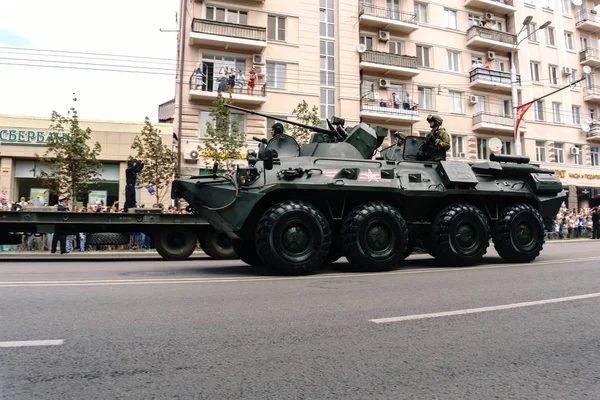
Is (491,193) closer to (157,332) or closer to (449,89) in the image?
(157,332)

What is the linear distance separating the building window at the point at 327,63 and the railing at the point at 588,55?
21.3 metres

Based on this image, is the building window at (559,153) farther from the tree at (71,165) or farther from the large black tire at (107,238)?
the large black tire at (107,238)

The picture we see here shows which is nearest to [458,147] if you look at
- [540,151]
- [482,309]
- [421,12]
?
[540,151]

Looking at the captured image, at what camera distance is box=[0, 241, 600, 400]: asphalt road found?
8.75 feet

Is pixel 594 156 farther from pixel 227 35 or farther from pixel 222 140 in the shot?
pixel 222 140

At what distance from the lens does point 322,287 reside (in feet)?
20.2

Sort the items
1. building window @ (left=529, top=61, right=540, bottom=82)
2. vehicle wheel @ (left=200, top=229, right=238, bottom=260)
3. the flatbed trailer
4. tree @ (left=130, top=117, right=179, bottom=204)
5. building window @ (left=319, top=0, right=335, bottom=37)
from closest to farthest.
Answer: the flatbed trailer < vehicle wheel @ (left=200, top=229, right=238, bottom=260) < tree @ (left=130, top=117, right=179, bottom=204) < building window @ (left=319, top=0, right=335, bottom=37) < building window @ (left=529, top=61, right=540, bottom=82)

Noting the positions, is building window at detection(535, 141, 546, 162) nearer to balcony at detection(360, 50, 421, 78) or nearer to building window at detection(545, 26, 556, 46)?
building window at detection(545, 26, 556, 46)

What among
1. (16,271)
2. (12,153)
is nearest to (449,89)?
(12,153)

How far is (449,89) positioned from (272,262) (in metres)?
27.1

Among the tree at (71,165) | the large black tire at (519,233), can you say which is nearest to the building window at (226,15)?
the tree at (71,165)

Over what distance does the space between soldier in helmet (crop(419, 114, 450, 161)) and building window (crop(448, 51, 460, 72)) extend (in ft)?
79.3

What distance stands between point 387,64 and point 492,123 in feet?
27.8

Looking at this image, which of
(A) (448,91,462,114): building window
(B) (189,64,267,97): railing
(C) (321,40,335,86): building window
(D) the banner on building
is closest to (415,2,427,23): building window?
(A) (448,91,462,114): building window
